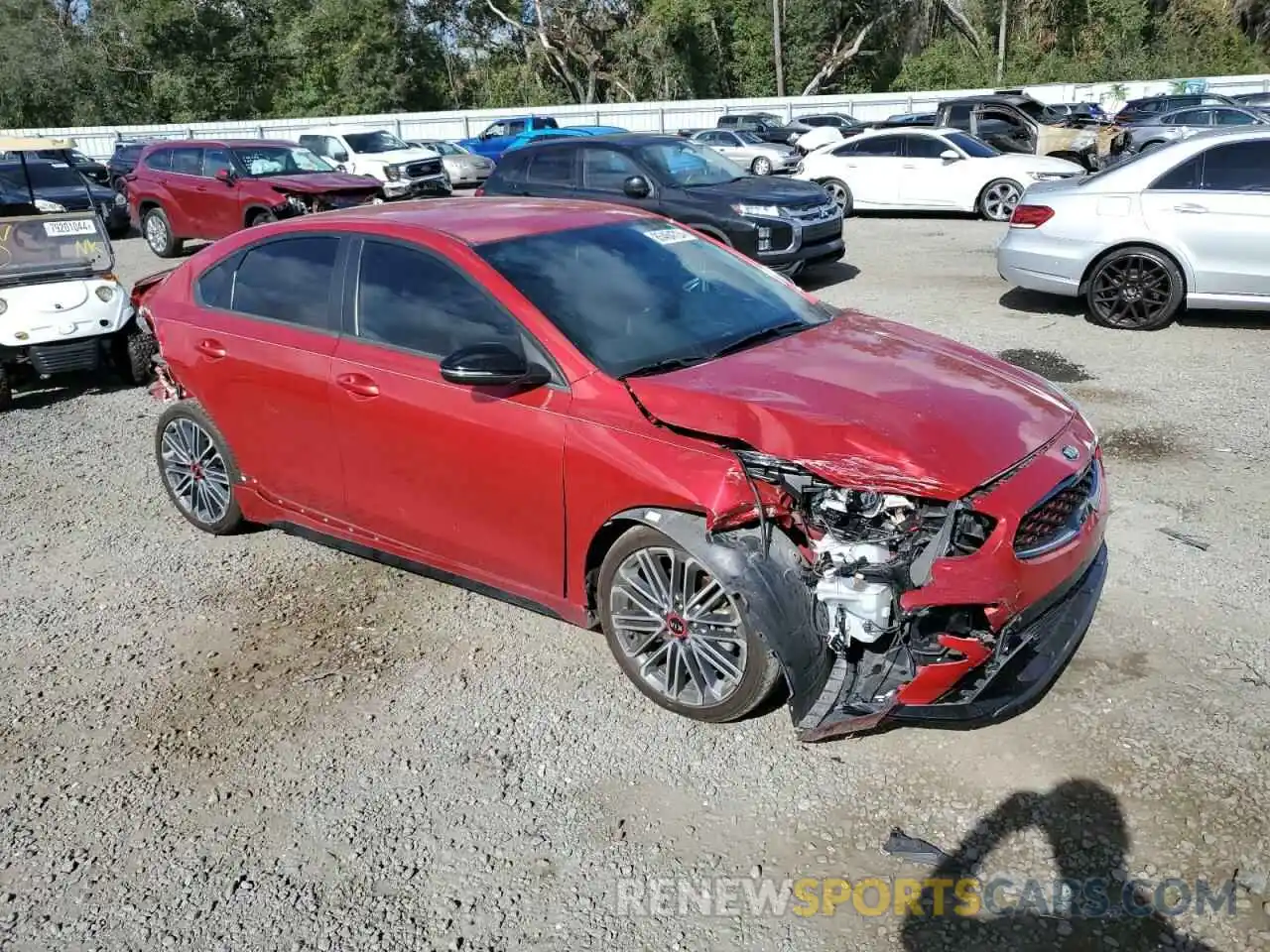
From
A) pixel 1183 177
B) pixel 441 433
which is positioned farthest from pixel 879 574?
pixel 1183 177

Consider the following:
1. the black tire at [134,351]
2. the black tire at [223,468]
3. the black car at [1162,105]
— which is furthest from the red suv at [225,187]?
the black car at [1162,105]

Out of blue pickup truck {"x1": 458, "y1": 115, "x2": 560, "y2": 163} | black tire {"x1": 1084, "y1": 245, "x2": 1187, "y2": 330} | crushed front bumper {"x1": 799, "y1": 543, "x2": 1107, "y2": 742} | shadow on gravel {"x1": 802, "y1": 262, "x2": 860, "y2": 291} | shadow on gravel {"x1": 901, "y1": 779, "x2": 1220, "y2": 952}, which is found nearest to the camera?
shadow on gravel {"x1": 901, "y1": 779, "x2": 1220, "y2": 952}

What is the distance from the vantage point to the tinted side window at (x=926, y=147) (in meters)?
16.1

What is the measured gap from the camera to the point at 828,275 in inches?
486

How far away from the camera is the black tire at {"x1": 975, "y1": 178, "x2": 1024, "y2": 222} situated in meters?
15.4

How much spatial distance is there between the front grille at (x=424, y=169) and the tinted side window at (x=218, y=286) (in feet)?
56.0

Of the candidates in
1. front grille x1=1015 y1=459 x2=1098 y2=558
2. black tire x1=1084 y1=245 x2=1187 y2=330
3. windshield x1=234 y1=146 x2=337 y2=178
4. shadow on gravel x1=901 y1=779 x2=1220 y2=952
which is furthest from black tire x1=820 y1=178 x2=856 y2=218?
shadow on gravel x1=901 y1=779 x2=1220 y2=952

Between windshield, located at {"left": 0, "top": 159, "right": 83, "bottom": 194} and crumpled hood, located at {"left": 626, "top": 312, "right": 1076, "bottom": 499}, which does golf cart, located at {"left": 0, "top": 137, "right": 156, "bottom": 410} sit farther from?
windshield, located at {"left": 0, "top": 159, "right": 83, "bottom": 194}

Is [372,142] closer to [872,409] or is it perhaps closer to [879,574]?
[872,409]

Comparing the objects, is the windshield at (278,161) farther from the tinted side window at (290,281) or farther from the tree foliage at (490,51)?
the tree foliage at (490,51)

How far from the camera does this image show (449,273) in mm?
4062

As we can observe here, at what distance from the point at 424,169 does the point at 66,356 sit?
14.7m

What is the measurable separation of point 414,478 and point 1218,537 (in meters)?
3.74

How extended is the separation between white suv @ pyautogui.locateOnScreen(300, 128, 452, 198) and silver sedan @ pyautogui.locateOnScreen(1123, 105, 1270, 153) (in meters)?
14.2
